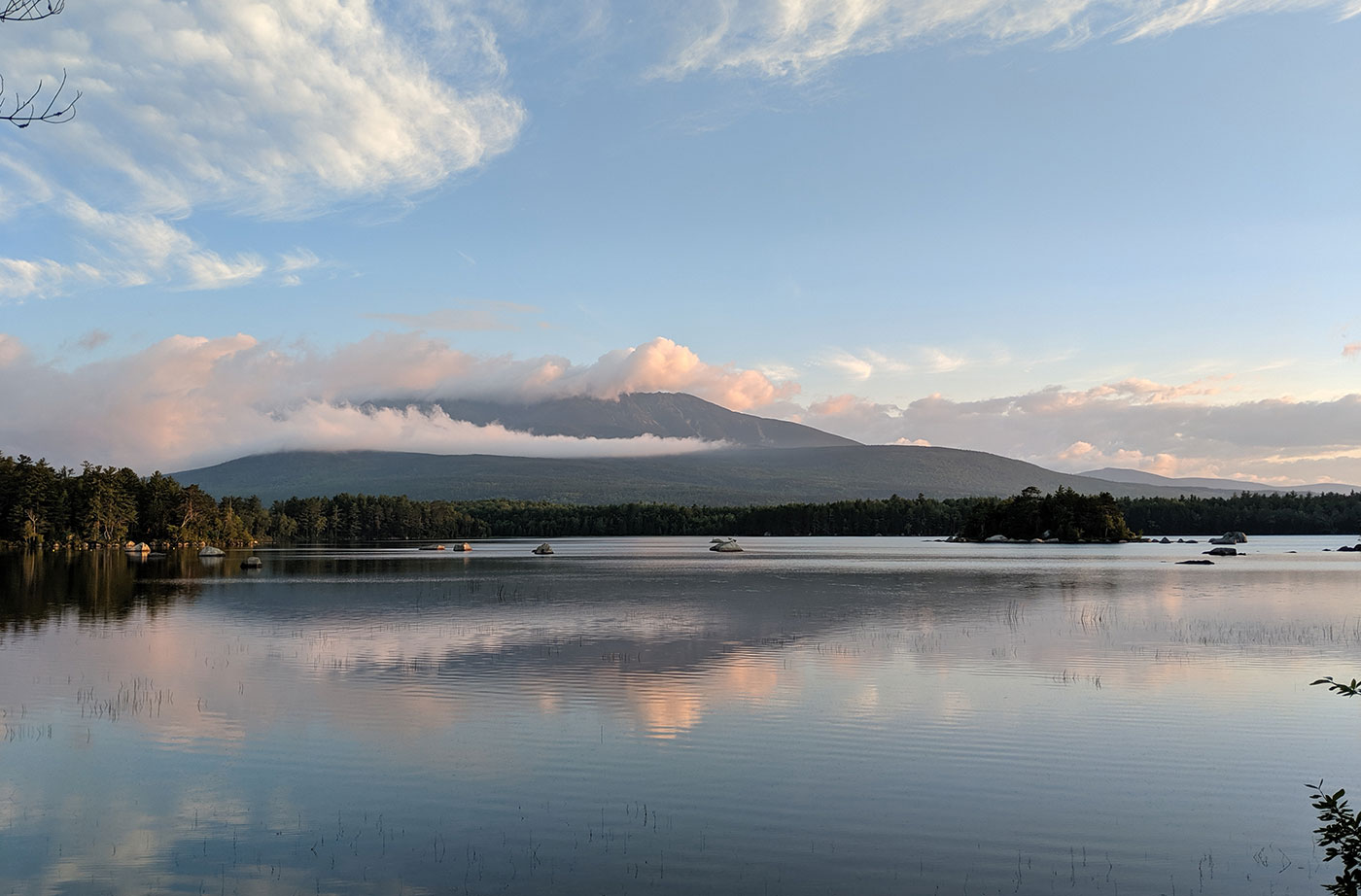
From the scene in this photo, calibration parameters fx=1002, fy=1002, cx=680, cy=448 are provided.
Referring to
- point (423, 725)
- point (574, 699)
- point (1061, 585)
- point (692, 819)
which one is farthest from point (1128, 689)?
point (1061, 585)

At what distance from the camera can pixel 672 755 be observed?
1580cm

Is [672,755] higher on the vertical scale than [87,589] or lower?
lower

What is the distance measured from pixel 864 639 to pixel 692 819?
19093mm

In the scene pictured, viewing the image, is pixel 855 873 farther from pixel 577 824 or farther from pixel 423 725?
pixel 423 725

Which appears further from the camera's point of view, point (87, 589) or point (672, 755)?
point (87, 589)

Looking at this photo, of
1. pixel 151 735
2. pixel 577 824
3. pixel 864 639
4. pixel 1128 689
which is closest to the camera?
pixel 577 824

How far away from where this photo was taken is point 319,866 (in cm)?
1093

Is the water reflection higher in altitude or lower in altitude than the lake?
higher

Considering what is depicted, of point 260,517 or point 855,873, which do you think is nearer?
point 855,873

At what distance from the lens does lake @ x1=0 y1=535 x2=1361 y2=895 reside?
10.9 m

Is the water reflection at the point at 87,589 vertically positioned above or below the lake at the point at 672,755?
above

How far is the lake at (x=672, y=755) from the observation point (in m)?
10.9

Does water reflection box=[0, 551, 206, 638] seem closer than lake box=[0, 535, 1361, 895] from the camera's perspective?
No

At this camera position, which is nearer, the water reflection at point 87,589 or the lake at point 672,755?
the lake at point 672,755
